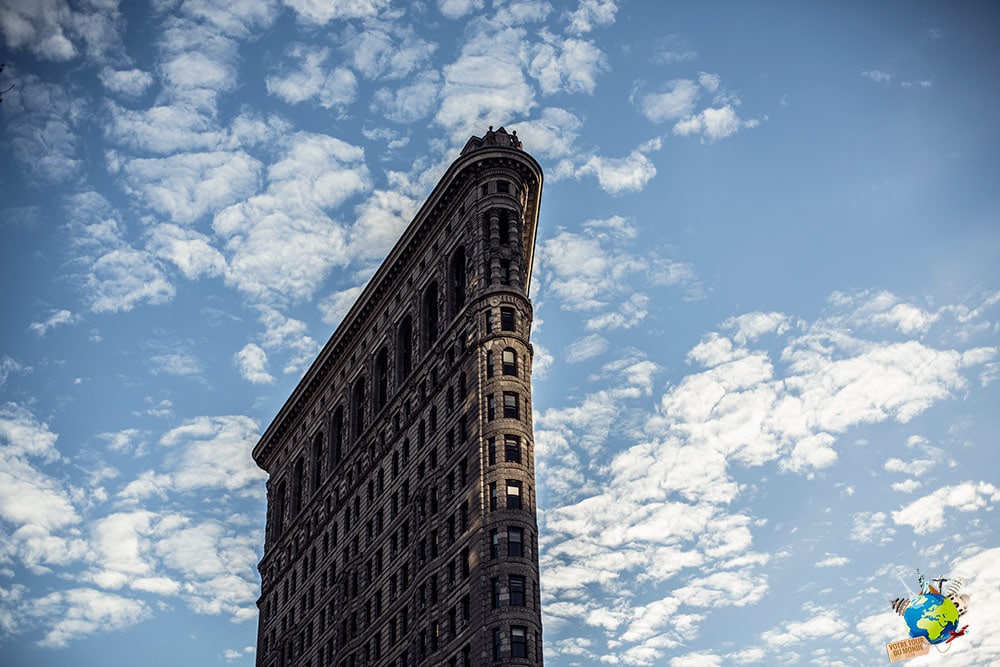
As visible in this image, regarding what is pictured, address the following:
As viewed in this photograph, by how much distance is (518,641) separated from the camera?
302 ft

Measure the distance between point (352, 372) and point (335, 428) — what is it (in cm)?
722

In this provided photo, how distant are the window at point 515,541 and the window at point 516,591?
7.17ft

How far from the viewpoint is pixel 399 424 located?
122 meters

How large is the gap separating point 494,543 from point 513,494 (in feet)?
14.8

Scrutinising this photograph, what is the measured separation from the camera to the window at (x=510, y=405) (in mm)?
104375

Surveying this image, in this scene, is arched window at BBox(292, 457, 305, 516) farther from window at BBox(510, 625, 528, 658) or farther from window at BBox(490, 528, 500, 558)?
window at BBox(510, 625, 528, 658)

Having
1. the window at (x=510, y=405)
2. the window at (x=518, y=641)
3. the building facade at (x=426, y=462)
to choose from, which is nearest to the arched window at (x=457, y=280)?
the building facade at (x=426, y=462)

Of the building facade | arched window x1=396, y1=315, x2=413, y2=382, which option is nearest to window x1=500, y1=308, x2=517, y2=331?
the building facade

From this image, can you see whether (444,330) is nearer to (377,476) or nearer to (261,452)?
(377,476)

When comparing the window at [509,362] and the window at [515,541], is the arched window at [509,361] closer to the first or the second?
the window at [509,362]

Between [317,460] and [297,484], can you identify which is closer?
[317,460]

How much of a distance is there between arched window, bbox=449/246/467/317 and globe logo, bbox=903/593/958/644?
192ft

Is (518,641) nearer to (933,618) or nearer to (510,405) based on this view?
(510,405)

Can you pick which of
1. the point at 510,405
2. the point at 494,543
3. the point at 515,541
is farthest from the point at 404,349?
the point at 515,541
